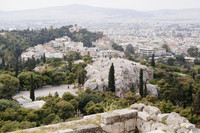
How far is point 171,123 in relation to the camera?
7.05 metres

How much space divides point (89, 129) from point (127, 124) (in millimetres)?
1546

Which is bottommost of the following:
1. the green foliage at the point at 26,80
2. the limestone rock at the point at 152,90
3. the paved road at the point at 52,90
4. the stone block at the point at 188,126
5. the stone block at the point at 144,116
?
the paved road at the point at 52,90

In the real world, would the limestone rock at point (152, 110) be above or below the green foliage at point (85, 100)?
above

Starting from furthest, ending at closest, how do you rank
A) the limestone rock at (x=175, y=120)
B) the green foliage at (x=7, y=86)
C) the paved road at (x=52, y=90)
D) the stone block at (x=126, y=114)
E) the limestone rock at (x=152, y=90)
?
the paved road at (x=52, y=90), the limestone rock at (x=152, y=90), the green foliage at (x=7, y=86), the stone block at (x=126, y=114), the limestone rock at (x=175, y=120)

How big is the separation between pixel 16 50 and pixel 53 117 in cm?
5073

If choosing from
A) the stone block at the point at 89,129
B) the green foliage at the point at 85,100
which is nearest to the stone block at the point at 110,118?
the stone block at the point at 89,129

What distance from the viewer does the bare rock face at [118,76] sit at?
27.7m

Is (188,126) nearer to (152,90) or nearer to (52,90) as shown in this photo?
(152,90)

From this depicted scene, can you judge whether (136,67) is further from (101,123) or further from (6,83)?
(101,123)

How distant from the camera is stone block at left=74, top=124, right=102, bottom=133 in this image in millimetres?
6105

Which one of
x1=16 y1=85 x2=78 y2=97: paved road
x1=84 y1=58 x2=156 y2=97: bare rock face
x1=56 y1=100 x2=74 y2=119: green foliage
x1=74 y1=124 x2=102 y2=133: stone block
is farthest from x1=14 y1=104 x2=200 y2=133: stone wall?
x1=16 y1=85 x2=78 y2=97: paved road

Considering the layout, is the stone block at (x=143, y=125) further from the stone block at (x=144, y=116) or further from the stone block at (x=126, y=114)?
the stone block at (x=126, y=114)

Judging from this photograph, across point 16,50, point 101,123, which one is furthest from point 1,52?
point 101,123

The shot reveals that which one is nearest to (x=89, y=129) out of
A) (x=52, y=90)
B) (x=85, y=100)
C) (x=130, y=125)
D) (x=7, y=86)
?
(x=130, y=125)
